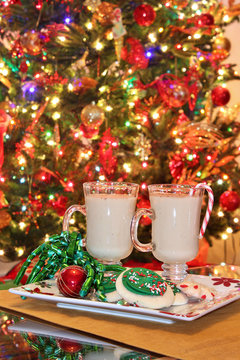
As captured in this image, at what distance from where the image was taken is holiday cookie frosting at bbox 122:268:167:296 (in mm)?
900

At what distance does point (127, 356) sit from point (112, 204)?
1.52ft

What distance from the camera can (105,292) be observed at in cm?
96

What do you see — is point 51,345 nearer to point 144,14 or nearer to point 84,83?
point 84,83

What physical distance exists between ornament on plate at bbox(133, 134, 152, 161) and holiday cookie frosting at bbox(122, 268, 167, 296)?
1863 mm

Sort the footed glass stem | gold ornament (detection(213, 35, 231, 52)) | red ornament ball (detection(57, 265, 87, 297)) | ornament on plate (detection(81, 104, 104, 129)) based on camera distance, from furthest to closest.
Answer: gold ornament (detection(213, 35, 231, 52)), ornament on plate (detection(81, 104, 104, 129)), the footed glass stem, red ornament ball (detection(57, 265, 87, 297))

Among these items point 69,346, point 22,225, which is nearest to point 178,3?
point 22,225

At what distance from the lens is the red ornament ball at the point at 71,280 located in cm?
96

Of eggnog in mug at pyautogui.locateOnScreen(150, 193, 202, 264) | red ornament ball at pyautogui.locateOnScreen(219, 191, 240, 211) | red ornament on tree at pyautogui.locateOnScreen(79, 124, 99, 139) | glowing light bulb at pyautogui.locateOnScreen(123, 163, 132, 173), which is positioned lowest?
red ornament ball at pyautogui.locateOnScreen(219, 191, 240, 211)

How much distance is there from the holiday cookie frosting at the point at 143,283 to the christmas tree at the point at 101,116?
4.98ft

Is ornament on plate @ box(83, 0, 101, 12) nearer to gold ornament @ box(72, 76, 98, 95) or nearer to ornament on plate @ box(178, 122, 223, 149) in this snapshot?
gold ornament @ box(72, 76, 98, 95)

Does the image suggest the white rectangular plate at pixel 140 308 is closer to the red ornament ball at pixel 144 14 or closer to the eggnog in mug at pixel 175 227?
the eggnog in mug at pixel 175 227

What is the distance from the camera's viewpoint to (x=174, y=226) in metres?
1.12

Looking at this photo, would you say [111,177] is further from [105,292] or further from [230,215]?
[105,292]

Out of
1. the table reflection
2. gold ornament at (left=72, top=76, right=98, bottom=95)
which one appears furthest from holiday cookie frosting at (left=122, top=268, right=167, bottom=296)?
gold ornament at (left=72, top=76, right=98, bottom=95)
